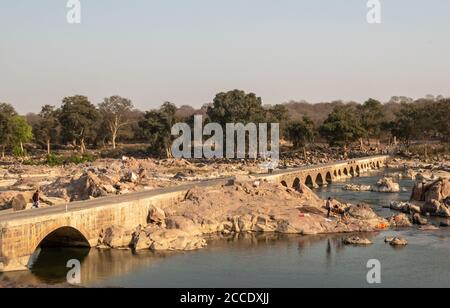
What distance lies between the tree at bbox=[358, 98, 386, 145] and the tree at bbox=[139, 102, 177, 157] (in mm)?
51728

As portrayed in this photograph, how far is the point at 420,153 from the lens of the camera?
13300cm

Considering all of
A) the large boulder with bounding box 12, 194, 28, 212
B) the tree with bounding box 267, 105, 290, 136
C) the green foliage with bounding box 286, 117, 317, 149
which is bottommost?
the large boulder with bounding box 12, 194, 28, 212

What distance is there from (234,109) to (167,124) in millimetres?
13011

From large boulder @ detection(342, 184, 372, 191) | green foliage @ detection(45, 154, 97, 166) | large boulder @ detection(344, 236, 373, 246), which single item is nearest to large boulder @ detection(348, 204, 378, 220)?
large boulder @ detection(344, 236, 373, 246)

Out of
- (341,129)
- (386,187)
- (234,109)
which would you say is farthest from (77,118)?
(386,187)

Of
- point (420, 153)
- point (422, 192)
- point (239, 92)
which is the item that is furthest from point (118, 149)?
point (422, 192)

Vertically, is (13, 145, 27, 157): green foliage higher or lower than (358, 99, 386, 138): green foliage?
lower

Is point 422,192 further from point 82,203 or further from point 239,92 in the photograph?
point 239,92

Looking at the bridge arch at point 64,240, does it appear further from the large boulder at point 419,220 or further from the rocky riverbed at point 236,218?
the large boulder at point 419,220

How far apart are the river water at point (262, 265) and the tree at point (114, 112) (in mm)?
95135

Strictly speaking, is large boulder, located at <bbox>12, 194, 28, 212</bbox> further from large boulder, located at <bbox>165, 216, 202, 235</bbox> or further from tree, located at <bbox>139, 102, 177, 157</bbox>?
tree, located at <bbox>139, 102, 177, 157</bbox>

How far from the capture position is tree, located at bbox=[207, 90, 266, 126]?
371 feet

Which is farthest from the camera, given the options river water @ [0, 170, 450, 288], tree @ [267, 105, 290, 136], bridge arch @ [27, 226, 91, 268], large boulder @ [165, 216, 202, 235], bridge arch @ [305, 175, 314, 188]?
tree @ [267, 105, 290, 136]

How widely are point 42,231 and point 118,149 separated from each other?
94655 millimetres
